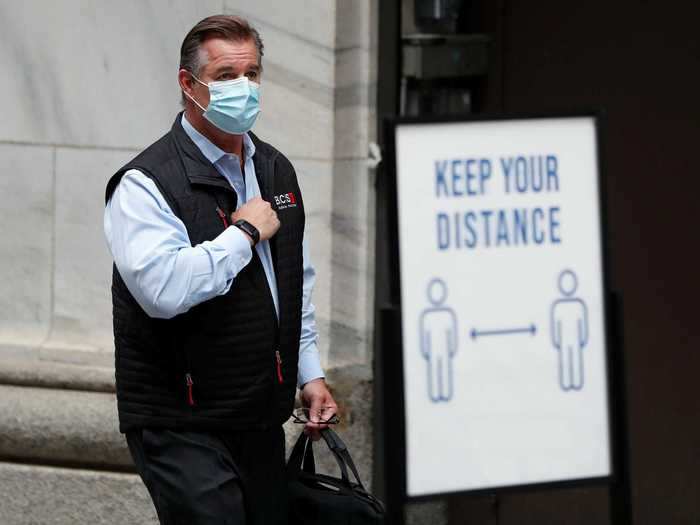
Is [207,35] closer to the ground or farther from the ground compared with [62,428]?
farther from the ground

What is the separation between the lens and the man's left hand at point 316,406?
13.4ft

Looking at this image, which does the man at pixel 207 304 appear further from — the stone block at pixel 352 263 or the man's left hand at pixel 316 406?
the stone block at pixel 352 263

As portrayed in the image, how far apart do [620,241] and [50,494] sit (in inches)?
93.2

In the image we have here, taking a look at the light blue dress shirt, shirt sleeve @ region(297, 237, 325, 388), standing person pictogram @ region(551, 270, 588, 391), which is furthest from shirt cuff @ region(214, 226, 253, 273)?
standing person pictogram @ region(551, 270, 588, 391)

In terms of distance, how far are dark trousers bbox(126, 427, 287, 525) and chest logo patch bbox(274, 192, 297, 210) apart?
59 cm

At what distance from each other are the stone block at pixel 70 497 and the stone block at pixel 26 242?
1.73ft

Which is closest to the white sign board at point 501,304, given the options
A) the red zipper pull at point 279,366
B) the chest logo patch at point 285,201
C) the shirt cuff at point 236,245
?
the shirt cuff at point 236,245

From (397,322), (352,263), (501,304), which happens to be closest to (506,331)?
(501,304)

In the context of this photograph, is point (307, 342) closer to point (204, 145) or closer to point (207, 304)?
point (207, 304)

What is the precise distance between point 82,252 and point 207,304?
215 cm

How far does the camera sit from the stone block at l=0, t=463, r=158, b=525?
565cm

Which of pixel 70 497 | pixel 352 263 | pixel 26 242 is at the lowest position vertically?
pixel 70 497

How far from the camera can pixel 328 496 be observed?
395 centimetres

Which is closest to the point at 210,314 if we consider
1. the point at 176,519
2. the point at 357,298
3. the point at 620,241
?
the point at 176,519
